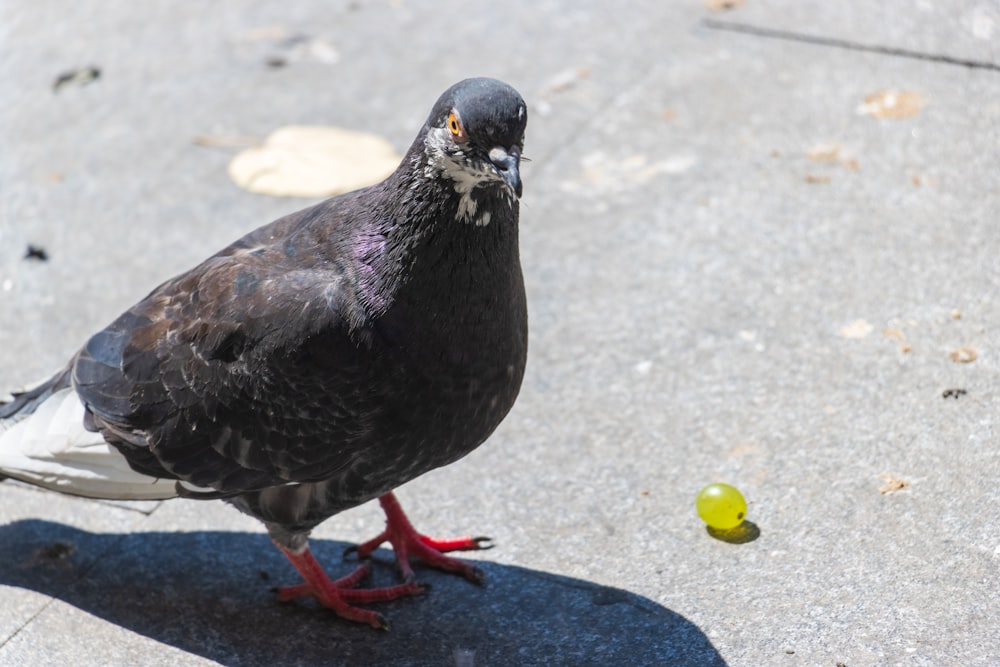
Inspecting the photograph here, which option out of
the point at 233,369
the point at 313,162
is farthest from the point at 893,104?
the point at 233,369

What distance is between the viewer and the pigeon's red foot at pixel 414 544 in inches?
154

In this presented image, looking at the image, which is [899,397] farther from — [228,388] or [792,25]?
[792,25]

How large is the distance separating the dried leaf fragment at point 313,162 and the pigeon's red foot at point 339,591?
2450mm

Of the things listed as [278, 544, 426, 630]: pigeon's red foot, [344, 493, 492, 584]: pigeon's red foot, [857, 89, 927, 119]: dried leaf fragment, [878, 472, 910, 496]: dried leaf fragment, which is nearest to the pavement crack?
[857, 89, 927, 119]: dried leaf fragment

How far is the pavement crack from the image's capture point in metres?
6.06

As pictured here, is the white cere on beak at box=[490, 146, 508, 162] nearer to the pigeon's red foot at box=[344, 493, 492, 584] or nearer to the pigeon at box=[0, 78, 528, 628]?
the pigeon at box=[0, 78, 528, 628]

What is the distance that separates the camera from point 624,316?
16.2 feet

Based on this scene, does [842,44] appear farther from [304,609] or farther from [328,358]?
[304,609]

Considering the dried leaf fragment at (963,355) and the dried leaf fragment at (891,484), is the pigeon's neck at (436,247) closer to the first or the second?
the dried leaf fragment at (891,484)

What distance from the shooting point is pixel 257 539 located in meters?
4.20

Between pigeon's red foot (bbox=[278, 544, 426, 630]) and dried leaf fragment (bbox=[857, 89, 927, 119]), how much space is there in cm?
351

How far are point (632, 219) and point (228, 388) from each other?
260 centimetres

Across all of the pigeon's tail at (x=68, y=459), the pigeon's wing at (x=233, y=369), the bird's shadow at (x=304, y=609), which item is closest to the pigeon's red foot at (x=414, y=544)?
the bird's shadow at (x=304, y=609)

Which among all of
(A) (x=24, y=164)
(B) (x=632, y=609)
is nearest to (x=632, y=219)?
(B) (x=632, y=609)
